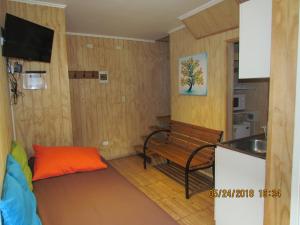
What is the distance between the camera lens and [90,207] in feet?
5.39

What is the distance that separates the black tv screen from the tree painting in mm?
2034

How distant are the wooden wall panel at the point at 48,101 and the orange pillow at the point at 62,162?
0.36 meters

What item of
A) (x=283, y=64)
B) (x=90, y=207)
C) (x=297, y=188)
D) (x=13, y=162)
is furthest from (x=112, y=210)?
(x=283, y=64)

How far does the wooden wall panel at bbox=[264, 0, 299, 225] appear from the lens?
107cm

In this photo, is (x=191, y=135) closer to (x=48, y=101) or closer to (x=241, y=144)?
(x=241, y=144)

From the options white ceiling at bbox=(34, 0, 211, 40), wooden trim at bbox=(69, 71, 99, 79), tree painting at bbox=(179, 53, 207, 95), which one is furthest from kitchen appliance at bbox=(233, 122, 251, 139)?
wooden trim at bbox=(69, 71, 99, 79)

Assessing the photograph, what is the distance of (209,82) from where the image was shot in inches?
125

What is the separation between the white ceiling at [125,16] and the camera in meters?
2.65

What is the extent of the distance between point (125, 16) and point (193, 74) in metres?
1.34

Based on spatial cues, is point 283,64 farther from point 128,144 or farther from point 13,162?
point 128,144

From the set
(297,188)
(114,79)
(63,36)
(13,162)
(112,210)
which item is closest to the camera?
(297,188)

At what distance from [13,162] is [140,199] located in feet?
3.43

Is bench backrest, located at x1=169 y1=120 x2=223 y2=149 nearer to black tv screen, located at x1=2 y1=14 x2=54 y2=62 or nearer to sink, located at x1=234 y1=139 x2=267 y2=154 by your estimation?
sink, located at x1=234 y1=139 x2=267 y2=154

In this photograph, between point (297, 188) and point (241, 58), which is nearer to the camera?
point (297, 188)
